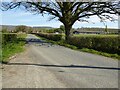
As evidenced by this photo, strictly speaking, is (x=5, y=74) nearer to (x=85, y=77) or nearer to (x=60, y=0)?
(x=85, y=77)

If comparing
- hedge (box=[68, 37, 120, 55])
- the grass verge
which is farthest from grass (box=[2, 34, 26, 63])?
hedge (box=[68, 37, 120, 55])

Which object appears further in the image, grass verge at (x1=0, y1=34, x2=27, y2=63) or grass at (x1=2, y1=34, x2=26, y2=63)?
grass at (x1=2, y1=34, x2=26, y2=63)

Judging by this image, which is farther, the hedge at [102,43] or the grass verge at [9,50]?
the hedge at [102,43]

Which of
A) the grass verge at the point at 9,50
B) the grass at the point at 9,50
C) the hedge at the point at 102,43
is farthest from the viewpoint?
the hedge at the point at 102,43

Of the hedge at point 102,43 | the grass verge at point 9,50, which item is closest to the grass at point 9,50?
the grass verge at point 9,50

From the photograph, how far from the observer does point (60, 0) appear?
35.8m

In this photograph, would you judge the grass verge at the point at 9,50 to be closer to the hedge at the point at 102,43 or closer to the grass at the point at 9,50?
the grass at the point at 9,50

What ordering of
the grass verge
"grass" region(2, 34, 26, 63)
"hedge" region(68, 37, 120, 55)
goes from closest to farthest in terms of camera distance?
1. the grass verge
2. "grass" region(2, 34, 26, 63)
3. "hedge" region(68, 37, 120, 55)

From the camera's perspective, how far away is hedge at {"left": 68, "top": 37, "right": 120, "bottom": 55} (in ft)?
66.4

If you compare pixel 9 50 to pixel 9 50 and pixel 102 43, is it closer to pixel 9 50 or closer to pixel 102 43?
pixel 9 50

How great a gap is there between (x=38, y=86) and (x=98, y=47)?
1672 cm

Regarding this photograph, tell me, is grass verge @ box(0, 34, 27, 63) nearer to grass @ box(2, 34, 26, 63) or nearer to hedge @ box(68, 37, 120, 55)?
grass @ box(2, 34, 26, 63)

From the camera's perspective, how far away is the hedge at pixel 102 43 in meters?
20.2

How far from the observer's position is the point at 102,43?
22938 millimetres
